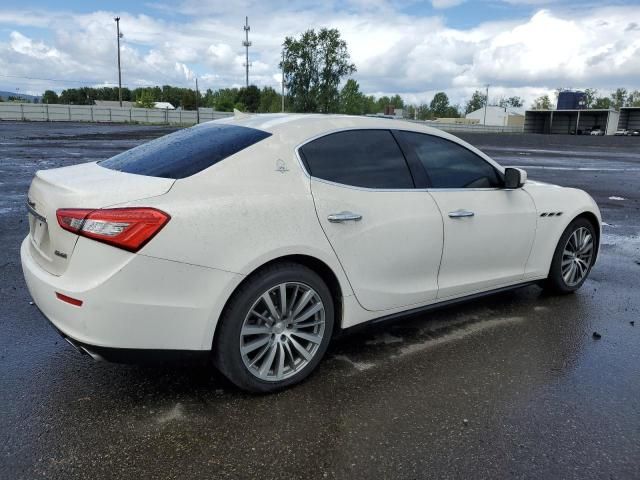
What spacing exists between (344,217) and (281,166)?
1.59 ft

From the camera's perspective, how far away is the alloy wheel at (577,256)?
496cm

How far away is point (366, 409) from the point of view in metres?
3.08

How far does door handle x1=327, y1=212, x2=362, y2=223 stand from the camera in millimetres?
3277

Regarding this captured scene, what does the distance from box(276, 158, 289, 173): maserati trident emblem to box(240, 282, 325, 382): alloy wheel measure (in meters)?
0.67

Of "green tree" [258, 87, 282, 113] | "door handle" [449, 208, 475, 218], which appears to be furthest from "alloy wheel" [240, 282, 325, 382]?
"green tree" [258, 87, 282, 113]

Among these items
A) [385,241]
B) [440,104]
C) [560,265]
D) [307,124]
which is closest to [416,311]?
[385,241]

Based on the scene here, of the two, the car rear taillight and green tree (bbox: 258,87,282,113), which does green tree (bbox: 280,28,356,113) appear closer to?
green tree (bbox: 258,87,282,113)

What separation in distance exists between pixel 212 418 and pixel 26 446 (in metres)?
0.89

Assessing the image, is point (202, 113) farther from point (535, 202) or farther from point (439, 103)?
point (439, 103)

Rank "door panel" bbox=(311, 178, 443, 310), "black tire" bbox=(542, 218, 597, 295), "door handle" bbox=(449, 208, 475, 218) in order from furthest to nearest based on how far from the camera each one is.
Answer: "black tire" bbox=(542, 218, 597, 295), "door handle" bbox=(449, 208, 475, 218), "door panel" bbox=(311, 178, 443, 310)

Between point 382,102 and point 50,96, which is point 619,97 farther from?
point 50,96

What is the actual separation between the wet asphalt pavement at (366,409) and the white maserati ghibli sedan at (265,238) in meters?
0.32

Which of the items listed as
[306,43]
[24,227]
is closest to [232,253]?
[24,227]

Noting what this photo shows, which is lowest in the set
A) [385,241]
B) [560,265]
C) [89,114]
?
[560,265]
